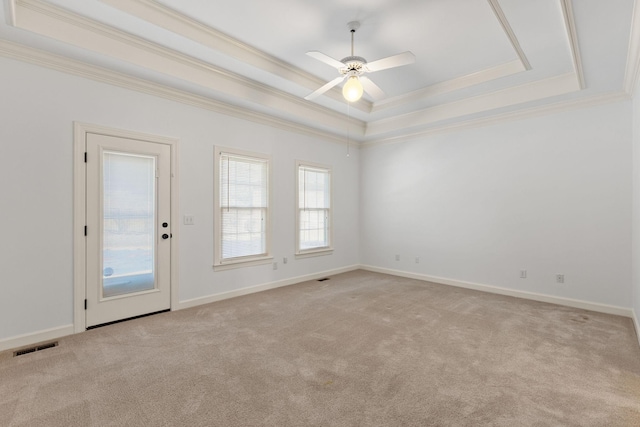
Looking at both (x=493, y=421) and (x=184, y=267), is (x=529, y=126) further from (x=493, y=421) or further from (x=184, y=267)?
(x=184, y=267)

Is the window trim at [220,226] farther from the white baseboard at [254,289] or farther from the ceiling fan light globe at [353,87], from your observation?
the ceiling fan light globe at [353,87]

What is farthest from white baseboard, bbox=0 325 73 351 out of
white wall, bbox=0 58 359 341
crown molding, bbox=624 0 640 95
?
crown molding, bbox=624 0 640 95

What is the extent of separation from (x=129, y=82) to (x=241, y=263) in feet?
9.14

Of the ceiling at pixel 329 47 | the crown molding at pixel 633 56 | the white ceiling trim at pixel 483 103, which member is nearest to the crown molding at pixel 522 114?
the ceiling at pixel 329 47

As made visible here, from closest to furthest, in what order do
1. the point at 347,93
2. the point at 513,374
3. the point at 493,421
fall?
the point at 493,421, the point at 513,374, the point at 347,93

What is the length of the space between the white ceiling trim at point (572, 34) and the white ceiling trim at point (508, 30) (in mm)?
443

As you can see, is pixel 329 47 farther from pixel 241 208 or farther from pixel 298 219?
pixel 298 219

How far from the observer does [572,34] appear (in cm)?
280

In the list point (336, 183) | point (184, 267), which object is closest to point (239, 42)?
point (184, 267)

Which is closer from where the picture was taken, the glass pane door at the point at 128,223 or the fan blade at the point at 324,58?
the fan blade at the point at 324,58

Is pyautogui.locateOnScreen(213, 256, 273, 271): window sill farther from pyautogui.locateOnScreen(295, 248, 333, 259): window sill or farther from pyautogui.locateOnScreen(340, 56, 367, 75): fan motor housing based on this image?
pyautogui.locateOnScreen(340, 56, 367, 75): fan motor housing

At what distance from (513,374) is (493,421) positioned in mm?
722

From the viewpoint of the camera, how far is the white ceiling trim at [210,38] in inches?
110

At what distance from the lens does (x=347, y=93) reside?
312 cm
